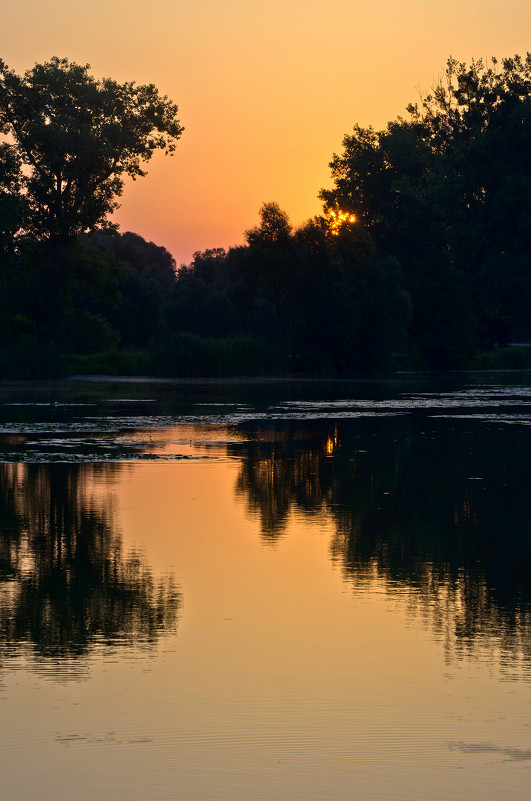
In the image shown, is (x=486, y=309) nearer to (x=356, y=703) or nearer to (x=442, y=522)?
(x=442, y=522)

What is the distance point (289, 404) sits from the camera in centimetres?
4772

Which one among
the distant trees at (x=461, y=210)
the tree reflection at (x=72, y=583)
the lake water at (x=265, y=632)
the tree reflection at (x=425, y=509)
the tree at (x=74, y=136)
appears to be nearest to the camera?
the lake water at (x=265, y=632)

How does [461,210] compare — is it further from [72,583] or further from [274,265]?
[72,583]

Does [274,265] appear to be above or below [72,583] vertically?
above

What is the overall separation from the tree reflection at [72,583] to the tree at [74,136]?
219 ft

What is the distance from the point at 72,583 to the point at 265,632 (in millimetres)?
2703

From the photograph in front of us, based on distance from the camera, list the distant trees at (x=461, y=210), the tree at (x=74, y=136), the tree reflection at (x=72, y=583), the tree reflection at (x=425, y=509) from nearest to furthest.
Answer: the tree reflection at (x=72, y=583)
the tree reflection at (x=425, y=509)
the tree at (x=74, y=136)
the distant trees at (x=461, y=210)

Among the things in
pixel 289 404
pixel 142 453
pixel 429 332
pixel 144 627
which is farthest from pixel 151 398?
pixel 429 332

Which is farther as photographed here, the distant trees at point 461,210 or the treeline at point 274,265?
the distant trees at point 461,210

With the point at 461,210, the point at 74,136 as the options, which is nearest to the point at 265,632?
the point at 74,136

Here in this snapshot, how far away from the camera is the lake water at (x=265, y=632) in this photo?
22.3 ft

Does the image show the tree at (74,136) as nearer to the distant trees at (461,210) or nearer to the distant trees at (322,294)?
the distant trees at (322,294)

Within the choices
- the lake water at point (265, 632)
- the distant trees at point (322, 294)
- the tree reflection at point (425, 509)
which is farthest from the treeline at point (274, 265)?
the lake water at point (265, 632)

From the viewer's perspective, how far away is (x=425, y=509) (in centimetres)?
1755
